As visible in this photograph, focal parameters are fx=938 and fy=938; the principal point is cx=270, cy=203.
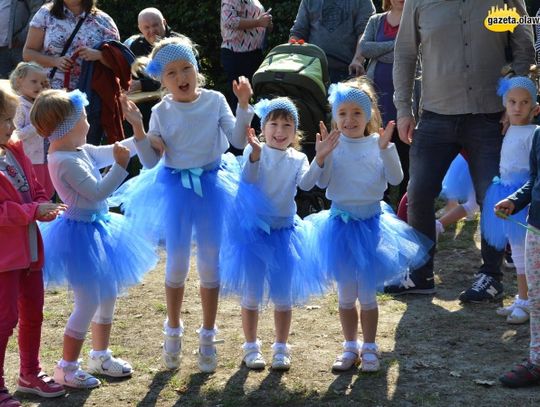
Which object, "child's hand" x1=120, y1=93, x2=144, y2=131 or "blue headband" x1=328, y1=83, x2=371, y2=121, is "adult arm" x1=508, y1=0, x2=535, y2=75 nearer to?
"blue headband" x1=328, y1=83, x2=371, y2=121

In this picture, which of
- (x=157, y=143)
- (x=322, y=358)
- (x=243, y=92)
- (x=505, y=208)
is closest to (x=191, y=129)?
(x=157, y=143)

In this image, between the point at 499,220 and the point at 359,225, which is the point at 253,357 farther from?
the point at 499,220

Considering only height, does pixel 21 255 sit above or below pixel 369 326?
above

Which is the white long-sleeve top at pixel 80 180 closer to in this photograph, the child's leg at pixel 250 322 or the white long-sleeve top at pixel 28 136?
the child's leg at pixel 250 322

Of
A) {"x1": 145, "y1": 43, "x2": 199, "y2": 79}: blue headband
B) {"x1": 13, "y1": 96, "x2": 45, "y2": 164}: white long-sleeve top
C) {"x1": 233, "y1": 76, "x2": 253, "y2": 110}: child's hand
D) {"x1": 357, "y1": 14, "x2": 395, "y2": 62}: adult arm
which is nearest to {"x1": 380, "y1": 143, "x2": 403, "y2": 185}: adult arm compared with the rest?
{"x1": 233, "y1": 76, "x2": 253, "y2": 110}: child's hand

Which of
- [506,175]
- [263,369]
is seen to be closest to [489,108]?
[506,175]

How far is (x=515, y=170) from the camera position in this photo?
5859mm

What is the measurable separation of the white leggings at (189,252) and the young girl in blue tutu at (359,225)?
58 cm

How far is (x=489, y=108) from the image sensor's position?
6016 mm

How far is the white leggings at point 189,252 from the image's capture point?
5082mm

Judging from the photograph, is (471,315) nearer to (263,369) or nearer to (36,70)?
(263,369)

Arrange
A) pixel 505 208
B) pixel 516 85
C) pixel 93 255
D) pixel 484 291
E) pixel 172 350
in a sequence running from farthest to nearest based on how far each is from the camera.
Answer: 1. pixel 484 291
2. pixel 516 85
3. pixel 172 350
4. pixel 93 255
5. pixel 505 208

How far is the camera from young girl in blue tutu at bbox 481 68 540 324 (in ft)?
19.0

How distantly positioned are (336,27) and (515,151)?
3.27 meters
